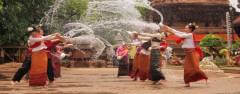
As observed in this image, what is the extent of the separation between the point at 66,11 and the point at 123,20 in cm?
562

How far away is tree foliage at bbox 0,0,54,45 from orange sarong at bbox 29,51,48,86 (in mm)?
5714

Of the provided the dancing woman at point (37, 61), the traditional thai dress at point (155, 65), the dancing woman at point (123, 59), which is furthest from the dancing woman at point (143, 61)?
the dancing woman at point (37, 61)

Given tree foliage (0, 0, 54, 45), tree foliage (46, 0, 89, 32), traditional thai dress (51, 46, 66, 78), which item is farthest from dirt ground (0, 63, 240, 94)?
tree foliage (46, 0, 89, 32)

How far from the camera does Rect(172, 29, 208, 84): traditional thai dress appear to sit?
1181cm

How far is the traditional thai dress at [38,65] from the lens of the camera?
11602 mm

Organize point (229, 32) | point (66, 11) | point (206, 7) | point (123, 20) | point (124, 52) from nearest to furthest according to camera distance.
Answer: point (124, 52) → point (123, 20) → point (66, 11) → point (229, 32) → point (206, 7)

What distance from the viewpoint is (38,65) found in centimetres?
1161

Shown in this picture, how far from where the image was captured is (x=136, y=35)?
1502 centimetres

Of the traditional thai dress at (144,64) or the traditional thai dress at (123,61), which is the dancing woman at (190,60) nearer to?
the traditional thai dress at (144,64)

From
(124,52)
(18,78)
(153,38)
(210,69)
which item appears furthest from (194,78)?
(210,69)

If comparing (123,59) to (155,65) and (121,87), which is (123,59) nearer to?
(155,65)

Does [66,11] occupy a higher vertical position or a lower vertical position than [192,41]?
higher

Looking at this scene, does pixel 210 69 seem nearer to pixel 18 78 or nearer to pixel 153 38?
pixel 153 38

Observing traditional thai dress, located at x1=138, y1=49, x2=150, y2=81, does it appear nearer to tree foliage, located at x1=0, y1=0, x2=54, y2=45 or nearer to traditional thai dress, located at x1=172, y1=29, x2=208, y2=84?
traditional thai dress, located at x1=172, y1=29, x2=208, y2=84
